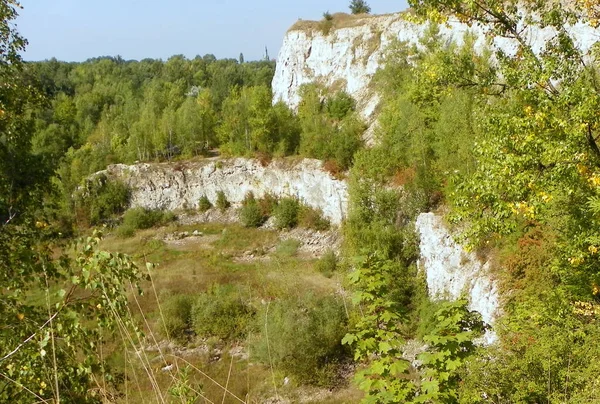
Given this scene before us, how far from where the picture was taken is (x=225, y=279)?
31.5m

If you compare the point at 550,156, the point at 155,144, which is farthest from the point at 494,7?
the point at 155,144

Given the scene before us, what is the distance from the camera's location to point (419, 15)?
882 cm

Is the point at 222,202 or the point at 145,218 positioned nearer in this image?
the point at 145,218

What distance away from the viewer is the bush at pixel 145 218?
147 ft

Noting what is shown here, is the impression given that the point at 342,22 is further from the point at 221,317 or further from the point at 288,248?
the point at 221,317

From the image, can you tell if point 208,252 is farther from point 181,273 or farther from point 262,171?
point 262,171

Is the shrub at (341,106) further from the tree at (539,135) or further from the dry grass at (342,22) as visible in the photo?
the tree at (539,135)

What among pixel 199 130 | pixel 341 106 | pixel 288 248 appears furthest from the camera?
pixel 199 130

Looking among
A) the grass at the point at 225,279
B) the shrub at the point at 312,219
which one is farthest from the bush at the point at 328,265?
the shrub at the point at 312,219

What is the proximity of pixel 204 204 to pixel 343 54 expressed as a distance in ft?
72.3

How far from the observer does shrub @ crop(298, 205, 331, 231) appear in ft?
128

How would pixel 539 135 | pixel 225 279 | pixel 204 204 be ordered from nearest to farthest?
pixel 539 135
pixel 225 279
pixel 204 204

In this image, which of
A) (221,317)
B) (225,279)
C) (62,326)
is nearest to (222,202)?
(225,279)

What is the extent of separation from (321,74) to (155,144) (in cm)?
2081
